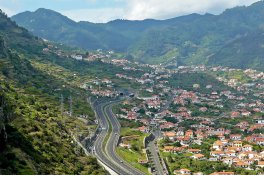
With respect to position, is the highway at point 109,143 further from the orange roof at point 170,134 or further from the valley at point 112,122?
the orange roof at point 170,134

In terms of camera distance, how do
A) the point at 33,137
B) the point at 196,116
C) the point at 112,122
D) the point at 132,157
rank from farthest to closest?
the point at 196,116, the point at 112,122, the point at 132,157, the point at 33,137

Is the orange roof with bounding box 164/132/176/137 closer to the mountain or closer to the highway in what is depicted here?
the highway

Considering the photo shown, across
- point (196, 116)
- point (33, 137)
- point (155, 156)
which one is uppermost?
point (33, 137)

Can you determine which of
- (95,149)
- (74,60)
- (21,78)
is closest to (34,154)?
(95,149)

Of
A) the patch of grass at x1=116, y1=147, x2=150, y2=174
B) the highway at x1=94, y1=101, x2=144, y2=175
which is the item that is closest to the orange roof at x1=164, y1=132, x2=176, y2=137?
the highway at x1=94, y1=101, x2=144, y2=175

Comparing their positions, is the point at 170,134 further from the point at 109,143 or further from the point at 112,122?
the point at 109,143

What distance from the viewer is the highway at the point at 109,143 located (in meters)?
67.2

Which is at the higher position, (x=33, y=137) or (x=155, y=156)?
(x=33, y=137)

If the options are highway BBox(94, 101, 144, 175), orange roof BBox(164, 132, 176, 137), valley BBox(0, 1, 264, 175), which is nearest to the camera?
valley BBox(0, 1, 264, 175)

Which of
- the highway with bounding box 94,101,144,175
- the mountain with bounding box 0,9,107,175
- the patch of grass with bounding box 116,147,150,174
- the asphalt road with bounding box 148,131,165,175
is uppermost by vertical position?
the mountain with bounding box 0,9,107,175

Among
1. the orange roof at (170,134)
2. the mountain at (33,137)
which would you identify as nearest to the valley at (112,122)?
the mountain at (33,137)

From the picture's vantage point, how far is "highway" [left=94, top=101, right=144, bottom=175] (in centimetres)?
6720

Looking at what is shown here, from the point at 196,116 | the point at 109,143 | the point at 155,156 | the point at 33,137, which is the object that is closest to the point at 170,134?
the point at 155,156

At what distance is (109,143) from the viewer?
3255 inches
